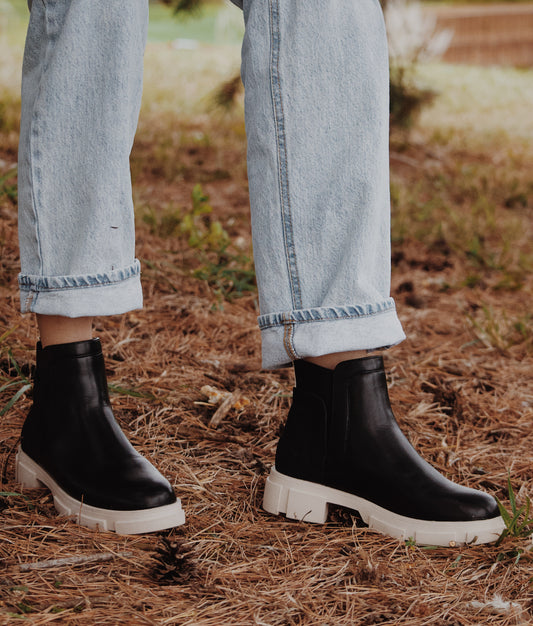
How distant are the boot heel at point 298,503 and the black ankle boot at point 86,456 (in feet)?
0.51

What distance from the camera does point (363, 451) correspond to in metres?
0.98

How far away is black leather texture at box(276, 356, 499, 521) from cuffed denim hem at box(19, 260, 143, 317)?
29 centimetres

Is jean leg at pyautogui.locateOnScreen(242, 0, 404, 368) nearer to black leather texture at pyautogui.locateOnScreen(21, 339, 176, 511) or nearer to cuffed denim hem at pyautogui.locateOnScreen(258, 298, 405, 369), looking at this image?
cuffed denim hem at pyautogui.locateOnScreen(258, 298, 405, 369)

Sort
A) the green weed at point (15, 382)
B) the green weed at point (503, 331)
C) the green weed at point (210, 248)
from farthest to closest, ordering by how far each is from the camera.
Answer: the green weed at point (210, 248), the green weed at point (503, 331), the green weed at point (15, 382)

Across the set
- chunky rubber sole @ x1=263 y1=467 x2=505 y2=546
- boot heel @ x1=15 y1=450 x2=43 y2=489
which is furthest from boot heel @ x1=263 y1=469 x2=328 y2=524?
boot heel @ x1=15 y1=450 x2=43 y2=489

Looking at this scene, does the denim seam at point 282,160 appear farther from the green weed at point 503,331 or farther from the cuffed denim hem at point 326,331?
the green weed at point 503,331

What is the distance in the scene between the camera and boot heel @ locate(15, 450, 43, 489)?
104 cm

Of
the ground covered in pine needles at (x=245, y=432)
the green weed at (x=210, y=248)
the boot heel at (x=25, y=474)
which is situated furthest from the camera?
the green weed at (x=210, y=248)

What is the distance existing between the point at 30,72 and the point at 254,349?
84 cm

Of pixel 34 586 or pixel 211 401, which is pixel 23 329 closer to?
pixel 211 401

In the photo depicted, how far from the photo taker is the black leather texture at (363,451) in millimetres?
957

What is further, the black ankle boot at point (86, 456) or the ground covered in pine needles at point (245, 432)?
the black ankle boot at point (86, 456)

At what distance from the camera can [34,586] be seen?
80 cm

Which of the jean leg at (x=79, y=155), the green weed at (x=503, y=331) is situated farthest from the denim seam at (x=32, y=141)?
the green weed at (x=503, y=331)
